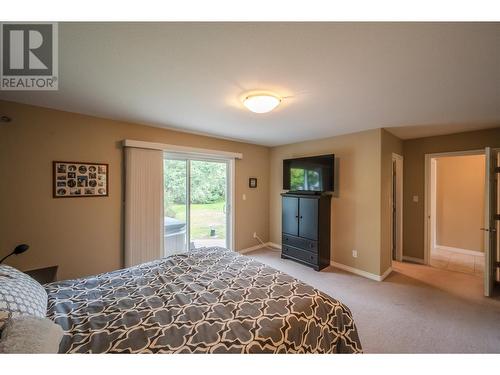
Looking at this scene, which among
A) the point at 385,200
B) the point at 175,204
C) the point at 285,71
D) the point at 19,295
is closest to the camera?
the point at 19,295

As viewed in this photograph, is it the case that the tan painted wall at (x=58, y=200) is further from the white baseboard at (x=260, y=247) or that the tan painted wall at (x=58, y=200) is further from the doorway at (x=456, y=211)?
the doorway at (x=456, y=211)

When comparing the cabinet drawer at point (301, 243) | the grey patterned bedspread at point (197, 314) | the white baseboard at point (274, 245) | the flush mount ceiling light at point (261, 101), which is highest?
the flush mount ceiling light at point (261, 101)

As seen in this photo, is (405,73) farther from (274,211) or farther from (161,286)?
(274,211)

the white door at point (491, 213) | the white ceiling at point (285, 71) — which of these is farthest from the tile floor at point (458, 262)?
the white ceiling at point (285, 71)

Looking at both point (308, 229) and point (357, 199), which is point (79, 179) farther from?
point (357, 199)

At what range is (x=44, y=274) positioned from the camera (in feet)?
7.29

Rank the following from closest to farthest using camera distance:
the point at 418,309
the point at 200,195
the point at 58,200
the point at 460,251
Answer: the point at 418,309 → the point at 58,200 → the point at 200,195 → the point at 460,251

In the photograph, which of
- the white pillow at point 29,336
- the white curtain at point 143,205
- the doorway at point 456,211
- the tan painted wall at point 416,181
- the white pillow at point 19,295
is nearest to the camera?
the white pillow at point 29,336

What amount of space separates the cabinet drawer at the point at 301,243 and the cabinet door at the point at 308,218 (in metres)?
0.08

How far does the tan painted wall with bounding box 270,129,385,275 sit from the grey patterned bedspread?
7.06ft

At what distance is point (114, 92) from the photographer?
2008 millimetres

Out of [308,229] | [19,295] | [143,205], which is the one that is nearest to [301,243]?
[308,229]

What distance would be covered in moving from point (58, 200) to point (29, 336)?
7.34 feet

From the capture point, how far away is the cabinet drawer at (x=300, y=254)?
11.7 feet
